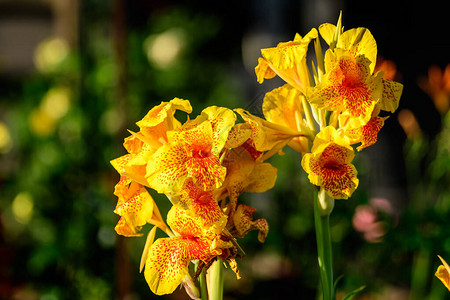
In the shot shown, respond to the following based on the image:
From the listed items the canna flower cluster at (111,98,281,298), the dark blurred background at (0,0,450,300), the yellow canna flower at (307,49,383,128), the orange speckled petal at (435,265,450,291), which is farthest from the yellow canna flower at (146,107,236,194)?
the dark blurred background at (0,0,450,300)

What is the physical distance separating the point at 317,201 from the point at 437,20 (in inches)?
102

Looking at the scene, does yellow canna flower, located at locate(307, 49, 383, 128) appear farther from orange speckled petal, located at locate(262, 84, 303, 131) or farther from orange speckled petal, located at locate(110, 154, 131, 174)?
orange speckled petal, located at locate(110, 154, 131, 174)

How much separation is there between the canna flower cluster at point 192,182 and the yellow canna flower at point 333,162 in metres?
0.05

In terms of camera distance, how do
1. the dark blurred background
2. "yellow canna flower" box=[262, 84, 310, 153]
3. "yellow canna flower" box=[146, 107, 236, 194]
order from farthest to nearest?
the dark blurred background, "yellow canna flower" box=[262, 84, 310, 153], "yellow canna flower" box=[146, 107, 236, 194]

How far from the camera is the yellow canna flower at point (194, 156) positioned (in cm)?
50

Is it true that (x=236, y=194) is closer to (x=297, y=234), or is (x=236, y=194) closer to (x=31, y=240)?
(x=297, y=234)

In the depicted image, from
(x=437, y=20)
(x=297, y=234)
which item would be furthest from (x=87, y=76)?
(x=437, y=20)

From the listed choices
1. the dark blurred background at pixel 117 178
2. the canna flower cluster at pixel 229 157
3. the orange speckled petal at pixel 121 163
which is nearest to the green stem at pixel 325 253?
the canna flower cluster at pixel 229 157

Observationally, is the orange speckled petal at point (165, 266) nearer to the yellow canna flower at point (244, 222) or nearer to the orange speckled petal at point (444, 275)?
the yellow canna flower at point (244, 222)

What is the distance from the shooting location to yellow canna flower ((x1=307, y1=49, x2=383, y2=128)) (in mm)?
526

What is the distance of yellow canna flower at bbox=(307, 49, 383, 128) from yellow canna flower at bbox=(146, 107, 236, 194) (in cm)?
10

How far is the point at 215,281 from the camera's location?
554mm

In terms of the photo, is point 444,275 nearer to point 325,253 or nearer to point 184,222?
point 325,253

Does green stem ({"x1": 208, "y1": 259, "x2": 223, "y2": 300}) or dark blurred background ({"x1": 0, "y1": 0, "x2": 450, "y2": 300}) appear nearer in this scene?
green stem ({"x1": 208, "y1": 259, "x2": 223, "y2": 300})
